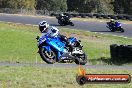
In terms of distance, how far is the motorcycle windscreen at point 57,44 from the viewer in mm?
5789

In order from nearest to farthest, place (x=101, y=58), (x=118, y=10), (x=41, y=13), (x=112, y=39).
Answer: (x=101, y=58), (x=112, y=39), (x=41, y=13), (x=118, y=10)

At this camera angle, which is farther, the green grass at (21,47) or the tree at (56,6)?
the tree at (56,6)

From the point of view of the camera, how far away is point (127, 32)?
202 ft

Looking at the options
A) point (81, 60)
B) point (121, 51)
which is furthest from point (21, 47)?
point (81, 60)

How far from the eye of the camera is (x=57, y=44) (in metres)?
5.81

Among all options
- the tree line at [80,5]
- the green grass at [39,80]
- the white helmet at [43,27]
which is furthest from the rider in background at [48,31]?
the tree line at [80,5]

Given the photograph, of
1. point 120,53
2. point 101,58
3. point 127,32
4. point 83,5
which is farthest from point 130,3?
point 120,53

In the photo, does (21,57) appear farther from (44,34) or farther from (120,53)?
(44,34)

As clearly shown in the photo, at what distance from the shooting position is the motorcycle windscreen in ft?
19.0

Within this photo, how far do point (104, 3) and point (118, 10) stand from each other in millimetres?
4814

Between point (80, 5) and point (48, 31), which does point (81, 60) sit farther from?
point (80, 5)

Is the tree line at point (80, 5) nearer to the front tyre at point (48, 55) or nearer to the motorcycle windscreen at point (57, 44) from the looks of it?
the front tyre at point (48, 55)

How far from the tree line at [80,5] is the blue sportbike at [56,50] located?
360 ft

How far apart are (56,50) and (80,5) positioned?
124219 millimetres
